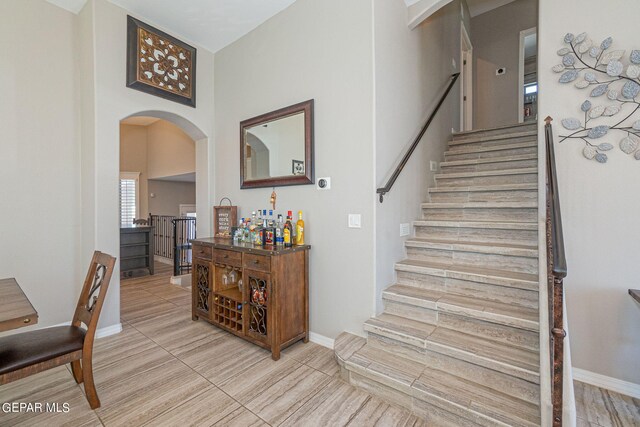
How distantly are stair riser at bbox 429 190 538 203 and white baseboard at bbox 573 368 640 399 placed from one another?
1540 mm

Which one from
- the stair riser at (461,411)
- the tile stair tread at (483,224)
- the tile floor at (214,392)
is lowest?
the tile floor at (214,392)

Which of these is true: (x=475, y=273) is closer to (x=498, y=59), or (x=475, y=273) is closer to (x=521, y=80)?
(x=521, y=80)

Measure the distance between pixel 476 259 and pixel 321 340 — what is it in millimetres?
1642

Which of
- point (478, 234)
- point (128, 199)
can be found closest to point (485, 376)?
point (478, 234)

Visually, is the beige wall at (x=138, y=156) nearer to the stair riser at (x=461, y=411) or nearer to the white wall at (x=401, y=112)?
the white wall at (x=401, y=112)

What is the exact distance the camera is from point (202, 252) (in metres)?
3.16

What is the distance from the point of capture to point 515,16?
5508mm

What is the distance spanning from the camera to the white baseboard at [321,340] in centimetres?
268

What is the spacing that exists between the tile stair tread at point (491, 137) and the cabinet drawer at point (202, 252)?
147 inches

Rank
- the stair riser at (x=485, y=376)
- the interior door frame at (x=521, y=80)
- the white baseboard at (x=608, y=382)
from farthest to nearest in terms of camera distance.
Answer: the interior door frame at (x=521, y=80)
the white baseboard at (x=608, y=382)
the stair riser at (x=485, y=376)

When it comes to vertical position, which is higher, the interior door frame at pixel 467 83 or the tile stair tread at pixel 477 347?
the interior door frame at pixel 467 83

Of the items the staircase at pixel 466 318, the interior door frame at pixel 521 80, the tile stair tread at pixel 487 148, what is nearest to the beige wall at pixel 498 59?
the interior door frame at pixel 521 80

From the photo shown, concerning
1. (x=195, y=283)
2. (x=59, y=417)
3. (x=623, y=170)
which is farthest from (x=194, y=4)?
(x=623, y=170)

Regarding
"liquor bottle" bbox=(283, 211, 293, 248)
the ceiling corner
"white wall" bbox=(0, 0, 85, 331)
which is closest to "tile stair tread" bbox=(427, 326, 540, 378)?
"liquor bottle" bbox=(283, 211, 293, 248)
